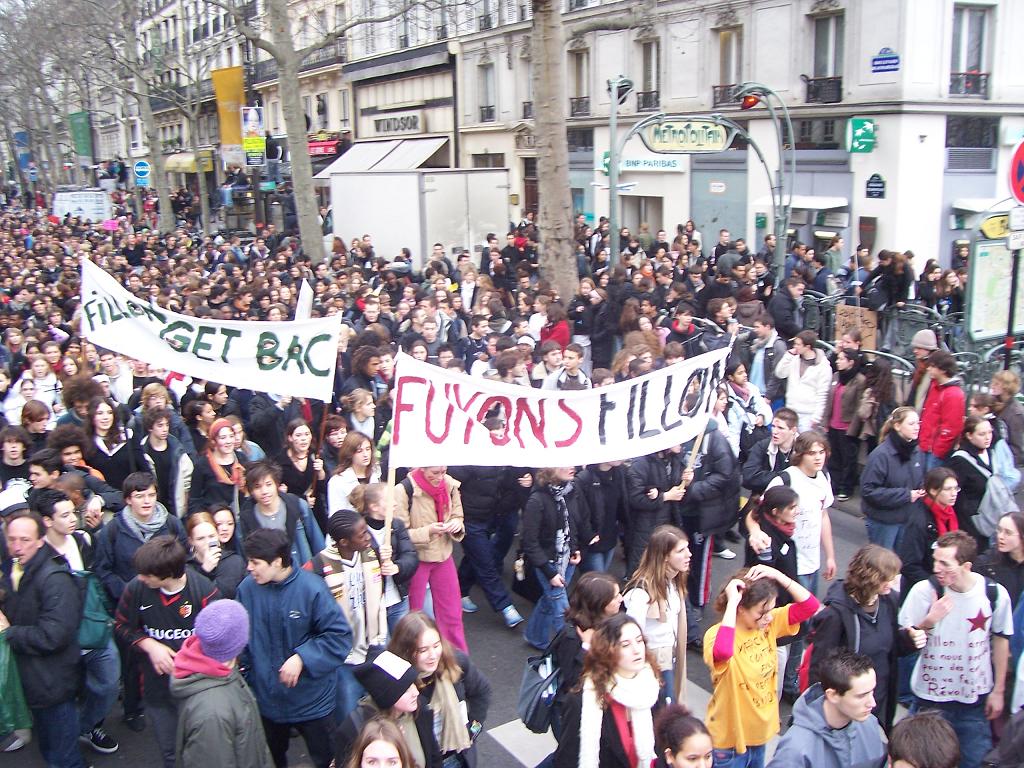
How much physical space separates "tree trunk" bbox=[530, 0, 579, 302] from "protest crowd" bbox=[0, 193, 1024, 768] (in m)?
6.13

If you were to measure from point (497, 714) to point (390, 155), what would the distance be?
32.0m

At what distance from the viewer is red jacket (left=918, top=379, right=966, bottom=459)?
678 cm

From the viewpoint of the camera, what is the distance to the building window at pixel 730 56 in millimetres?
23828

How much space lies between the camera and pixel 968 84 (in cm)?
2050

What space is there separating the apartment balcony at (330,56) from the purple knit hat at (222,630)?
3973 centimetres

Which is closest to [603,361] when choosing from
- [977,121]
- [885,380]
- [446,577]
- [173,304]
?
[885,380]

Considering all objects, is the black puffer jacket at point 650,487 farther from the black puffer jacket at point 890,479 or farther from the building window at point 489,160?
the building window at point 489,160

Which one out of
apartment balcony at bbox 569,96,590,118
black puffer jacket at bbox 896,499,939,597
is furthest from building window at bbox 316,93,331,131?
black puffer jacket at bbox 896,499,939,597

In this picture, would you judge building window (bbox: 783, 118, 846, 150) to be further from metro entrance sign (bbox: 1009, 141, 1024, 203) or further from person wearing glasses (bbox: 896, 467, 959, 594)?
person wearing glasses (bbox: 896, 467, 959, 594)

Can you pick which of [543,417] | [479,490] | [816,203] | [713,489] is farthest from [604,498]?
[816,203]

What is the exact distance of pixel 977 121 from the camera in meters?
20.9

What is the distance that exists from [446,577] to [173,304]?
24.3ft

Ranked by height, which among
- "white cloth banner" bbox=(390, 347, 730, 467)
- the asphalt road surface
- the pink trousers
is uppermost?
"white cloth banner" bbox=(390, 347, 730, 467)

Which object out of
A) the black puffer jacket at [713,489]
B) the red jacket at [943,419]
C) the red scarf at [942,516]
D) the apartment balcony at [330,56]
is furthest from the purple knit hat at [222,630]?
the apartment balcony at [330,56]
